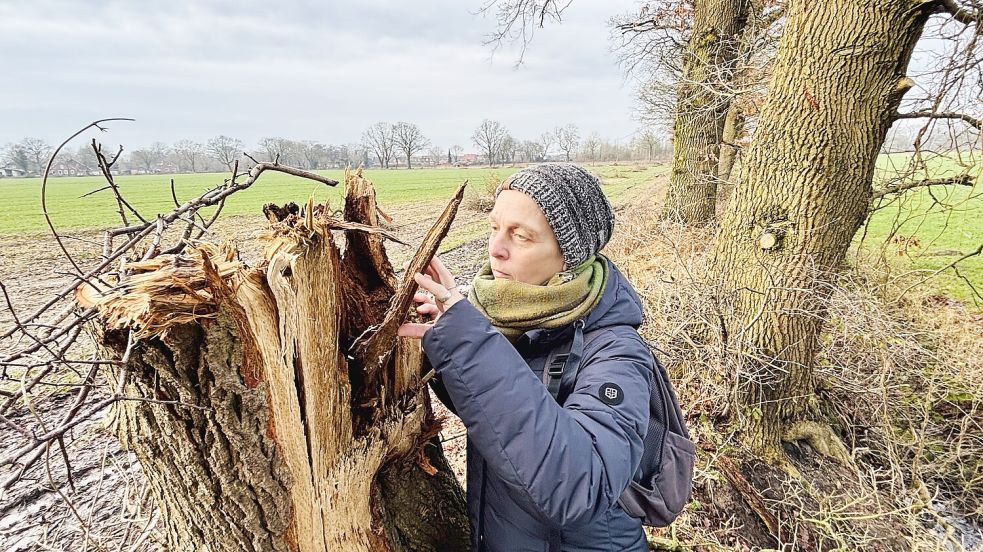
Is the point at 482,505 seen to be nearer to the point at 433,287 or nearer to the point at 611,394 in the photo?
the point at 611,394

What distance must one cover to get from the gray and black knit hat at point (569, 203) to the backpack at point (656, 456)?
0.90ft

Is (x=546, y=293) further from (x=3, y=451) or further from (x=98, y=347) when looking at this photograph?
(x=3, y=451)

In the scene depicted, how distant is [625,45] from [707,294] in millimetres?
8500

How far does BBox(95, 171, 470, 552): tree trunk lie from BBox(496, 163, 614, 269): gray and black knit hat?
1.15 ft

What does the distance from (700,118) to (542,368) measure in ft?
27.7

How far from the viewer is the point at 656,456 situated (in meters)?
1.58

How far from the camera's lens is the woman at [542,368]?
1.13 metres

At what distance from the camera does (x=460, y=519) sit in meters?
2.00

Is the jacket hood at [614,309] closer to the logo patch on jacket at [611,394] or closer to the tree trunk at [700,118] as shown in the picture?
the logo patch on jacket at [611,394]

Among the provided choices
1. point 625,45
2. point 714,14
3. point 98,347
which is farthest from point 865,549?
point 625,45

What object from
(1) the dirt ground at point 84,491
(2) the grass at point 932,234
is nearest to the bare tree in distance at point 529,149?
(2) the grass at point 932,234

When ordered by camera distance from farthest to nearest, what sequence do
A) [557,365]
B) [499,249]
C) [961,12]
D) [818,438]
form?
[818,438], [961,12], [499,249], [557,365]

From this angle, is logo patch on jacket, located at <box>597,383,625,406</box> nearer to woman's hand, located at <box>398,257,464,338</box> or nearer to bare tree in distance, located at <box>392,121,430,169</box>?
woman's hand, located at <box>398,257,464,338</box>

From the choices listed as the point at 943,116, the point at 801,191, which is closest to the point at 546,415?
the point at 801,191
